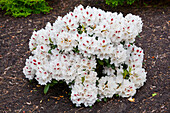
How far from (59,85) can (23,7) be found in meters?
2.57

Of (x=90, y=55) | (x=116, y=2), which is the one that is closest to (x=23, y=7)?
(x=116, y=2)

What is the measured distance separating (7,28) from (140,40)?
2751 millimetres

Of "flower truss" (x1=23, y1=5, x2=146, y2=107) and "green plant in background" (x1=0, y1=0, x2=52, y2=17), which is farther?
"green plant in background" (x1=0, y1=0, x2=52, y2=17)

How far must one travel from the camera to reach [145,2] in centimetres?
549

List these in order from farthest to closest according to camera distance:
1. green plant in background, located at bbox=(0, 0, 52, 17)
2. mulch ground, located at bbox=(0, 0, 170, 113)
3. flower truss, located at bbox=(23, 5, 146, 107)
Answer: green plant in background, located at bbox=(0, 0, 52, 17), mulch ground, located at bbox=(0, 0, 170, 113), flower truss, located at bbox=(23, 5, 146, 107)

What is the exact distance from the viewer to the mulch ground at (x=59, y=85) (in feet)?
9.81

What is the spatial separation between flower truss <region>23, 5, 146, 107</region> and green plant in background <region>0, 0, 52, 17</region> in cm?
204

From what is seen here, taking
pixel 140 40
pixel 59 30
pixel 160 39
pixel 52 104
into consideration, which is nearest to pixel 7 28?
pixel 59 30

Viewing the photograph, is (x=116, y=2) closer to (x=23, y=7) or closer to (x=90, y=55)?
(x=23, y=7)

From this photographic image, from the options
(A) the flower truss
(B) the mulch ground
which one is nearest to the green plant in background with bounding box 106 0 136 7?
(B) the mulch ground

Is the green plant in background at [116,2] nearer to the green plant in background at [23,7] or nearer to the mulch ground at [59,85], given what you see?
the mulch ground at [59,85]

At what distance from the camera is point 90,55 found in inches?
113

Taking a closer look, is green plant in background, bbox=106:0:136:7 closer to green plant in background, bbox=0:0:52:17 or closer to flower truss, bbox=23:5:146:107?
green plant in background, bbox=0:0:52:17

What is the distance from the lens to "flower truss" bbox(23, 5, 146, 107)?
2.88 m
